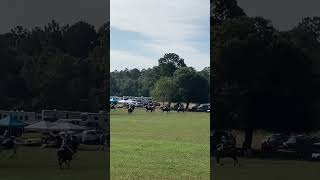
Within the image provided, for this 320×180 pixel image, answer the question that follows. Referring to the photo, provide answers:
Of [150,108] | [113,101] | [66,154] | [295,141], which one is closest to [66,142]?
[66,154]

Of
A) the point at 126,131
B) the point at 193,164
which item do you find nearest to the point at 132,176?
the point at 193,164

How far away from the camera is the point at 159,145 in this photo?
589 inches

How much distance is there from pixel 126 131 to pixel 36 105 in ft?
22.7

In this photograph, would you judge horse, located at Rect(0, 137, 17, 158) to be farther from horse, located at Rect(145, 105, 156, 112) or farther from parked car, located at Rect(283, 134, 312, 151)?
horse, located at Rect(145, 105, 156, 112)

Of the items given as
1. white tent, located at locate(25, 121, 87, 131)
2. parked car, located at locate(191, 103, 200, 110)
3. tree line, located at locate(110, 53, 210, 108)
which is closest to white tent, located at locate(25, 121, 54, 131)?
white tent, located at locate(25, 121, 87, 131)

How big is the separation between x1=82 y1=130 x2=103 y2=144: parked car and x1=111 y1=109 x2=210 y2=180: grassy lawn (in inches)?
114

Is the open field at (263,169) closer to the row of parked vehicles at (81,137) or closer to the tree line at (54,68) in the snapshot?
the row of parked vehicles at (81,137)

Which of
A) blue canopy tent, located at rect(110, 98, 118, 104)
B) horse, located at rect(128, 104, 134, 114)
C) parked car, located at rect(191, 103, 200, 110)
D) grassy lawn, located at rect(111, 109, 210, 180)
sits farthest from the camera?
horse, located at rect(128, 104, 134, 114)

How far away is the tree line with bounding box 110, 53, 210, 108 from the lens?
12.1 metres

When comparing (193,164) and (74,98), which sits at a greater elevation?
(74,98)

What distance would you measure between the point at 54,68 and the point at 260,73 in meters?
3.43

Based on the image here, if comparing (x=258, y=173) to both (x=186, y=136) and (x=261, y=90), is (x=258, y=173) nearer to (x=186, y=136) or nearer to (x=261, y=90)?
(x=261, y=90)

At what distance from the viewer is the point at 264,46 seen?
322 inches

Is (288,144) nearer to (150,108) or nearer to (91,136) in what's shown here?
(91,136)
